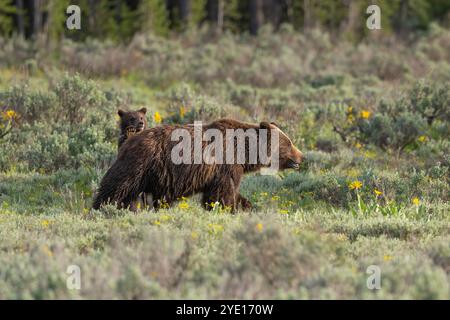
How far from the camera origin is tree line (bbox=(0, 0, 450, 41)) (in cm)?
2956

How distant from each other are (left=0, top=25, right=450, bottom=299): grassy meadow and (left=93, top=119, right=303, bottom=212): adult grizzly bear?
26cm

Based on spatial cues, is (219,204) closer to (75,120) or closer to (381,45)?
(75,120)

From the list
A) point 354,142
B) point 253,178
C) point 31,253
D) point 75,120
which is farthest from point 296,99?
point 31,253

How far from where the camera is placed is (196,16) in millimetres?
32875

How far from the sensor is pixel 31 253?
6258mm

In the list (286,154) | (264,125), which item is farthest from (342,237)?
(286,154)

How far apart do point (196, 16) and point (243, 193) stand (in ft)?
78.1

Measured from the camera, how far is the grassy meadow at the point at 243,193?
557cm

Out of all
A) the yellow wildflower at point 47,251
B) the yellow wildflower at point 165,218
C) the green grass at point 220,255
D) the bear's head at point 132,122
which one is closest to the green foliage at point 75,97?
the bear's head at point 132,122

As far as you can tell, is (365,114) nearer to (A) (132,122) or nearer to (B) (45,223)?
(A) (132,122)

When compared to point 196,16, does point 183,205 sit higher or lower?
lower

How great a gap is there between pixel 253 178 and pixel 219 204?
2.21m

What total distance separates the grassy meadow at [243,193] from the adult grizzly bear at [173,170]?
0.26 metres

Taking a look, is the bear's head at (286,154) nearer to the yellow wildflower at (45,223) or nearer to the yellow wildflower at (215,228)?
the yellow wildflower at (215,228)
